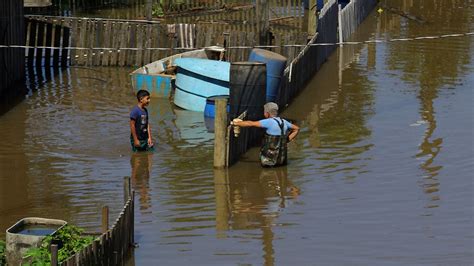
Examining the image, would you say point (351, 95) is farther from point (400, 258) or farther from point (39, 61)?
point (400, 258)

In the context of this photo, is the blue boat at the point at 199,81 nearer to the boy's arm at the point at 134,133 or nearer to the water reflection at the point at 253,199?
the boy's arm at the point at 134,133

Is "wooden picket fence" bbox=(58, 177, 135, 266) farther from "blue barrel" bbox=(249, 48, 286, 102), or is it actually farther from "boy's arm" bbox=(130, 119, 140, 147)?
"blue barrel" bbox=(249, 48, 286, 102)

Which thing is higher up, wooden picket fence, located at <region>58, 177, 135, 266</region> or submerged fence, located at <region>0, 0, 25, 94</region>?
submerged fence, located at <region>0, 0, 25, 94</region>

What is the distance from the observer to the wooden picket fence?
1145 cm

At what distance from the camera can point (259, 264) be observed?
1401 centimetres

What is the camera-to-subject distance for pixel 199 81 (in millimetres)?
24344

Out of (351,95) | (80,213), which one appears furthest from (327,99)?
(80,213)

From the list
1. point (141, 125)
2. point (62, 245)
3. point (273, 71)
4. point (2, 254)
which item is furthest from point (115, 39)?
point (62, 245)

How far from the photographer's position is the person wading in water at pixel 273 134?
1869cm

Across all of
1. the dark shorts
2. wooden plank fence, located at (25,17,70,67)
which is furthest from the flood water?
wooden plank fence, located at (25,17,70,67)

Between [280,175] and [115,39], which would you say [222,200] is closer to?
[280,175]

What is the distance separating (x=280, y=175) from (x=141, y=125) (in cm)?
272

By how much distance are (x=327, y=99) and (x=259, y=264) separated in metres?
12.8

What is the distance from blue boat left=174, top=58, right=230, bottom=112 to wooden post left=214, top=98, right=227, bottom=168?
510 cm
